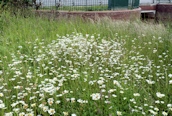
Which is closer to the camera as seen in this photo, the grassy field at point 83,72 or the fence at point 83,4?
the grassy field at point 83,72

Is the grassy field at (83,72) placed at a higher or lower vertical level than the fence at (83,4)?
lower

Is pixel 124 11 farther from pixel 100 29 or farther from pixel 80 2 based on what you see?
pixel 100 29

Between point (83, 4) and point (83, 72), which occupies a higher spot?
point (83, 4)

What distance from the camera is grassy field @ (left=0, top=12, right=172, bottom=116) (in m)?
3.02

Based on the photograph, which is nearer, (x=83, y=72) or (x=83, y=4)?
(x=83, y=72)

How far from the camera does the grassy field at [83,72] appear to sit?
3.02 metres

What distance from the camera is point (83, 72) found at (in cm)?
393

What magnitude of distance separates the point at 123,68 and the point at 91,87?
3.12ft

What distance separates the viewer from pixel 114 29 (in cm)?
796

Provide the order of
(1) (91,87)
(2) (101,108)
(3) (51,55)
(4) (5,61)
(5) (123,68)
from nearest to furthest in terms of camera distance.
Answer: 1. (2) (101,108)
2. (1) (91,87)
3. (5) (123,68)
4. (4) (5,61)
5. (3) (51,55)

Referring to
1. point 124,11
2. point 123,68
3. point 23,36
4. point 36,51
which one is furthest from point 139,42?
point 124,11

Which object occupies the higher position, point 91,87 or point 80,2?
point 80,2

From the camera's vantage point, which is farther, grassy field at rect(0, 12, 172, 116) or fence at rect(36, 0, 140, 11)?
fence at rect(36, 0, 140, 11)

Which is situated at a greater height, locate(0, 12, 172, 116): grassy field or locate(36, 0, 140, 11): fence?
locate(36, 0, 140, 11): fence
